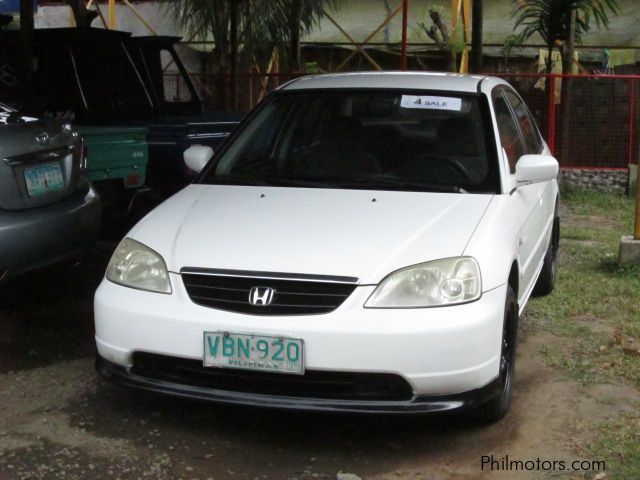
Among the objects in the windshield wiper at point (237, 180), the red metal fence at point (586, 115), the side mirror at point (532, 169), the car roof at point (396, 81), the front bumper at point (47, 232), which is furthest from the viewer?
the red metal fence at point (586, 115)

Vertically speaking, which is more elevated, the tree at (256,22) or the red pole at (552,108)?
the tree at (256,22)

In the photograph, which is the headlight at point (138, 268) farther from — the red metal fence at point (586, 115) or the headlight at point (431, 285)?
the red metal fence at point (586, 115)

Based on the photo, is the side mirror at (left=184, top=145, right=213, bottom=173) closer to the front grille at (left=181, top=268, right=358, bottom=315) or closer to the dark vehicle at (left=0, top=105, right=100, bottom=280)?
the dark vehicle at (left=0, top=105, right=100, bottom=280)

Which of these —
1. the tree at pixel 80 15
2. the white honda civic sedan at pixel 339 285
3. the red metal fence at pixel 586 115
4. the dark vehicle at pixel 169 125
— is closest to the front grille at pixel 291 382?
the white honda civic sedan at pixel 339 285

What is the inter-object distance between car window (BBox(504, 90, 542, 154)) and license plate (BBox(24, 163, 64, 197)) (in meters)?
2.59

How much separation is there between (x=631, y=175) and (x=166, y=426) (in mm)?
8307

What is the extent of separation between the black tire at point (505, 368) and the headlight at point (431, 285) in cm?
31

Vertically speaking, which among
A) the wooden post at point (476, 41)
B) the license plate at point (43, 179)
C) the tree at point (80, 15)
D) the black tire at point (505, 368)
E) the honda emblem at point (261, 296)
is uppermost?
the tree at point (80, 15)

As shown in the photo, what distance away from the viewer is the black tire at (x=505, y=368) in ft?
13.4

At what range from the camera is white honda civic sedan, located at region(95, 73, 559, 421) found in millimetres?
3637

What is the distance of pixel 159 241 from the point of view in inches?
162

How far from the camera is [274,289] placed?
3740 mm

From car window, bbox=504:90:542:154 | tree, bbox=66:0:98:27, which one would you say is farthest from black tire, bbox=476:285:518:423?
tree, bbox=66:0:98:27

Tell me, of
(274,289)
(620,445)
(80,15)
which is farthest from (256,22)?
(620,445)
